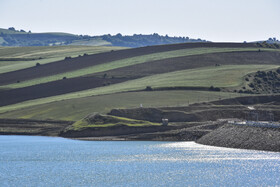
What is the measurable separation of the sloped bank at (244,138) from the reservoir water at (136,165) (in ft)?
6.57

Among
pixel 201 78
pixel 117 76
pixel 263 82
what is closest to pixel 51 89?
pixel 117 76

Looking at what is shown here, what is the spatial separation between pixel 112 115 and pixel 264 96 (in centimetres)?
3928

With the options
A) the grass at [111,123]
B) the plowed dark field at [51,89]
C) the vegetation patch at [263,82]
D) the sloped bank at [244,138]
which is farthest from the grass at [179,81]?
the sloped bank at [244,138]

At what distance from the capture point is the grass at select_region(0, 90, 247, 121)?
473ft

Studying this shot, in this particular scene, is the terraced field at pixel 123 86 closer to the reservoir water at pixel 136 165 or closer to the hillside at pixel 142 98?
the hillside at pixel 142 98

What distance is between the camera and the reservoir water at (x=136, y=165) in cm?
6334

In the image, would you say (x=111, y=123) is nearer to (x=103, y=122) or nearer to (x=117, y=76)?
(x=103, y=122)

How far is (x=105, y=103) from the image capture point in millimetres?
148750

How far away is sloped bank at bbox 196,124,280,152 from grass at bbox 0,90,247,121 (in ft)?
114

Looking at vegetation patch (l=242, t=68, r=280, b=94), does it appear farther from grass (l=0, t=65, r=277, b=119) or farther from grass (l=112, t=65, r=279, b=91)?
grass (l=0, t=65, r=277, b=119)

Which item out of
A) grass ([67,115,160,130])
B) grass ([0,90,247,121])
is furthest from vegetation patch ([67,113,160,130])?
grass ([0,90,247,121])

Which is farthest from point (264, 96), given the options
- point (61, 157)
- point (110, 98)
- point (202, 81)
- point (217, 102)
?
point (61, 157)

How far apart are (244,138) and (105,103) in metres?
60.6

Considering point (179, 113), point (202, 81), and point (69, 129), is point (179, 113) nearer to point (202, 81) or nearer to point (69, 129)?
point (69, 129)
